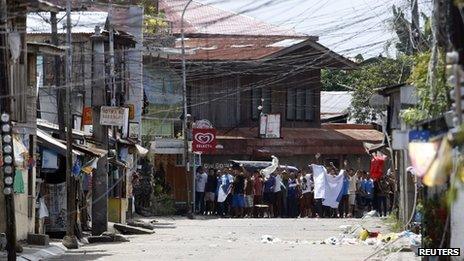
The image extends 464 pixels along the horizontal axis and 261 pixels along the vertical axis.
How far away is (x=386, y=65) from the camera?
59906mm

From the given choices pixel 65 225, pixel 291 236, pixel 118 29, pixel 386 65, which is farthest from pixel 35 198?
pixel 386 65

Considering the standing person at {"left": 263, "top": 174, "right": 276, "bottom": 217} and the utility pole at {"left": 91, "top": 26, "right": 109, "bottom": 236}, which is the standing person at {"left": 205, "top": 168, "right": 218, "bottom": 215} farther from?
the utility pole at {"left": 91, "top": 26, "right": 109, "bottom": 236}

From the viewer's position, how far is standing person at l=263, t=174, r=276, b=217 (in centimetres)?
4875

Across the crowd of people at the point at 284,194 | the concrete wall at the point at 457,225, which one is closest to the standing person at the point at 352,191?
the crowd of people at the point at 284,194

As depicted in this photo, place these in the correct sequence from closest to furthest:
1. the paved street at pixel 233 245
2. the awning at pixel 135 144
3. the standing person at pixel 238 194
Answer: the paved street at pixel 233 245, the awning at pixel 135 144, the standing person at pixel 238 194

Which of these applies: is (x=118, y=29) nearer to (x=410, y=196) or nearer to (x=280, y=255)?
(x=410, y=196)

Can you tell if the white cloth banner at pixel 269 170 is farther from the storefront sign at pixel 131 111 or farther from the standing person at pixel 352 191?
the storefront sign at pixel 131 111

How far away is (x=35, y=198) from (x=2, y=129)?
9.01 metres

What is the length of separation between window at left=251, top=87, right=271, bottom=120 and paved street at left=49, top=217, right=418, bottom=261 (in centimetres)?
2227

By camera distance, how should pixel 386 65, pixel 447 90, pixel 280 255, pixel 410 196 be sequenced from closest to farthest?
1. pixel 447 90
2. pixel 280 255
3. pixel 410 196
4. pixel 386 65

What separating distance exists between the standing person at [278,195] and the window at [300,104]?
15.4 m

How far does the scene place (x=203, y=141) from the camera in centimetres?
5066

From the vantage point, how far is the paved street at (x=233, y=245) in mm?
26203

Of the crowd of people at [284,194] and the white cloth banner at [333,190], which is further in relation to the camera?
the crowd of people at [284,194]
